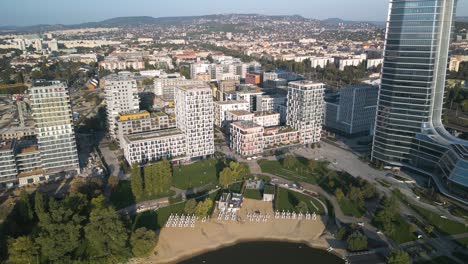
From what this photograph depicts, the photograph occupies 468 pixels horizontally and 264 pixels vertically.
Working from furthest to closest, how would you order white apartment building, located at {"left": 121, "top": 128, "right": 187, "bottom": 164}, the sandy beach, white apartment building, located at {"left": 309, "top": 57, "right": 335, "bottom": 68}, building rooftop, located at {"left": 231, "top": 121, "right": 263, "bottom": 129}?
white apartment building, located at {"left": 309, "top": 57, "right": 335, "bottom": 68}
building rooftop, located at {"left": 231, "top": 121, "right": 263, "bottom": 129}
white apartment building, located at {"left": 121, "top": 128, "right": 187, "bottom": 164}
the sandy beach

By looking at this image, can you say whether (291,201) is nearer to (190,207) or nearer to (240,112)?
(190,207)

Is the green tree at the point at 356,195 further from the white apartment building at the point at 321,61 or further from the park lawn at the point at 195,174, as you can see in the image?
the white apartment building at the point at 321,61

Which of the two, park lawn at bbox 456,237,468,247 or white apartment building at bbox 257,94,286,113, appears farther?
white apartment building at bbox 257,94,286,113

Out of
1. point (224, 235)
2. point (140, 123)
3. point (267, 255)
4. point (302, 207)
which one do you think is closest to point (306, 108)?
point (302, 207)

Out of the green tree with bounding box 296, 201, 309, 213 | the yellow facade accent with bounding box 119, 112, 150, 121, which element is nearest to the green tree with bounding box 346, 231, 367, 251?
the green tree with bounding box 296, 201, 309, 213

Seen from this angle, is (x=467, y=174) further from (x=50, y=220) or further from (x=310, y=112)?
(x=50, y=220)

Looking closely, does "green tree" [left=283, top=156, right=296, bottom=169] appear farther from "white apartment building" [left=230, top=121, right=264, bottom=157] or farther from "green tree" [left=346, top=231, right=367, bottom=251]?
"green tree" [left=346, top=231, right=367, bottom=251]
